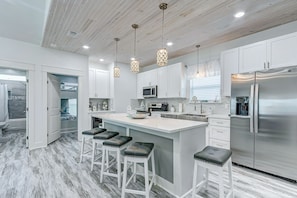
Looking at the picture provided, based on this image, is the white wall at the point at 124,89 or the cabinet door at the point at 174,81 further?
the white wall at the point at 124,89

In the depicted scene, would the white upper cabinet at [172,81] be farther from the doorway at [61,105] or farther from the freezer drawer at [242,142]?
the doorway at [61,105]

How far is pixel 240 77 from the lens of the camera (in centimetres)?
300

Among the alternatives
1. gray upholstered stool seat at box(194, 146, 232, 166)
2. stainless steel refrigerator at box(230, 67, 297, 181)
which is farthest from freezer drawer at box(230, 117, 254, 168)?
gray upholstered stool seat at box(194, 146, 232, 166)

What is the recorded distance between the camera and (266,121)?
2.65 meters

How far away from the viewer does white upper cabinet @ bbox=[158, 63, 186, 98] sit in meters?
4.62

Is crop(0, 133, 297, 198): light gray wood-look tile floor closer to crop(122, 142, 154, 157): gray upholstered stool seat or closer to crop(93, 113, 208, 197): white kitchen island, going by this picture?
crop(93, 113, 208, 197): white kitchen island

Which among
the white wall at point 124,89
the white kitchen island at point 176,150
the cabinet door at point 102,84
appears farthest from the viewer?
the white wall at point 124,89

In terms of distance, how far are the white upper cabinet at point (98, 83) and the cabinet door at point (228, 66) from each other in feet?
13.1

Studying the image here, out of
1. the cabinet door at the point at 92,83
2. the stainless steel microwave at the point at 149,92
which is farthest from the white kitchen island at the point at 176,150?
the cabinet door at the point at 92,83

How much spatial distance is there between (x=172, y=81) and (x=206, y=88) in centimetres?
104

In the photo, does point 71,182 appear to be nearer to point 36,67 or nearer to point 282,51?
point 36,67

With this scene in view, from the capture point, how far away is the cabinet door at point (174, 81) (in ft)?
15.2

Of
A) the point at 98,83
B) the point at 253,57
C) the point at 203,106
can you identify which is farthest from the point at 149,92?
the point at 253,57

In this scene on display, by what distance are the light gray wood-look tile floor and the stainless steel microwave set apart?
3025 mm
